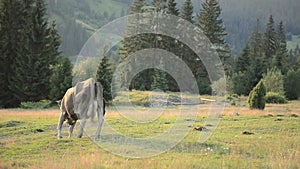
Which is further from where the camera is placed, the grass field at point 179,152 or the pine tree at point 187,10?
the pine tree at point 187,10

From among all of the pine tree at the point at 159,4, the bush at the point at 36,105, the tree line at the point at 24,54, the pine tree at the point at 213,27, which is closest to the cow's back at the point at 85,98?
the bush at the point at 36,105

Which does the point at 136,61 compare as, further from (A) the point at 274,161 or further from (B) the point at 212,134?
(A) the point at 274,161

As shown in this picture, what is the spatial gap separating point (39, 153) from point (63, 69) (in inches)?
1142

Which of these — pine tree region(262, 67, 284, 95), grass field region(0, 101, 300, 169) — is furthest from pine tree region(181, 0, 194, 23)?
grass field region(0, 101, 300, 169)

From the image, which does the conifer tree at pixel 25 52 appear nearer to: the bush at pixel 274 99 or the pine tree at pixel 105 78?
the pine tree at pixel 105 78

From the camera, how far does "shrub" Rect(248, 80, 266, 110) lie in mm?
29188

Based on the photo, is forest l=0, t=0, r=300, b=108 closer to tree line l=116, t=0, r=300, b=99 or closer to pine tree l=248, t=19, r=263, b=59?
tree line l=116, t=0, r=300, b=99

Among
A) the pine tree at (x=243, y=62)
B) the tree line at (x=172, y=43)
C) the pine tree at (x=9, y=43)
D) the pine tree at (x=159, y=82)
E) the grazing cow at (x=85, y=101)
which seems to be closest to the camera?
the grazing cow at (x=85, y=101)

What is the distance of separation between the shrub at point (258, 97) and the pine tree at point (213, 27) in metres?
43.1

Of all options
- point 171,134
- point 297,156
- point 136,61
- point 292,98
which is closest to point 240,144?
point 297,156

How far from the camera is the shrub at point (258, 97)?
95.8 ft

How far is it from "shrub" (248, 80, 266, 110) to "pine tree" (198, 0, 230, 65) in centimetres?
4310

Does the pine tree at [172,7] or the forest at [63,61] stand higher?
the pine tree at [172,7]

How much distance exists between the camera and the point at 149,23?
218 feet
